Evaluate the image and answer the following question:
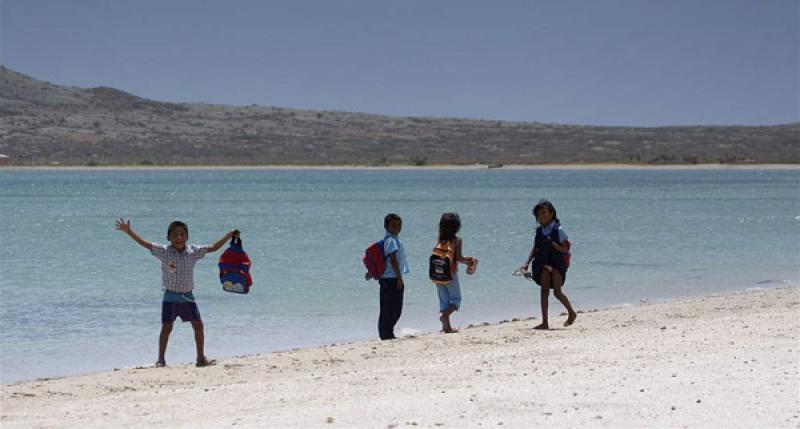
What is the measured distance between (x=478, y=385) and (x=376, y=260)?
3.20 meters

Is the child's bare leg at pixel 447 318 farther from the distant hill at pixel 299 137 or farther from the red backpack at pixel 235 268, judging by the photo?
the distant hill at pixel 299 137

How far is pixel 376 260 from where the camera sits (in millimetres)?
10930

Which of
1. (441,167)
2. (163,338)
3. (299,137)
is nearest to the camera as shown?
(163,338)

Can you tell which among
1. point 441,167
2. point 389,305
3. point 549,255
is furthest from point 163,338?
point 441,167

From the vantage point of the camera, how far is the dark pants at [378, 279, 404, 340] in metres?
11.1

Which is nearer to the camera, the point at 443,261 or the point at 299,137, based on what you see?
→ the point at 443,261

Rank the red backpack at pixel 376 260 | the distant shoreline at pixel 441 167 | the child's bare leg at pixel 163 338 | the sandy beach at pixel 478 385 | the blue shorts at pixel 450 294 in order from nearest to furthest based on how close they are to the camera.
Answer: the sandy beach at pixel 478 385 → the child's bare leg at pixel 163 338 → the red backpack at pixel 376 260 → the blue shorts at pixel 450 294 → the distant shoreline at pixel 441 167

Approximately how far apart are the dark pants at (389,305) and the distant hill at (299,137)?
340 ft

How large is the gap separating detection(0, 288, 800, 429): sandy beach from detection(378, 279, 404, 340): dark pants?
0.22 m

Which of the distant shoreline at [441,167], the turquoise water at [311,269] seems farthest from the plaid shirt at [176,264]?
the distant shoreline at [441,167]

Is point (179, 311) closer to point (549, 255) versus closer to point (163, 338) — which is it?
point (163, 338)

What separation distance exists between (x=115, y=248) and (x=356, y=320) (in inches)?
481

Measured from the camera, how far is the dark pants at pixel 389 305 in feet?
36.3

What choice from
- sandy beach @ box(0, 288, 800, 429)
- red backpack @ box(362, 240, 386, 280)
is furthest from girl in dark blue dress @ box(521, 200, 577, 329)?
red backpack @ box(362, 240, 386, 280)
